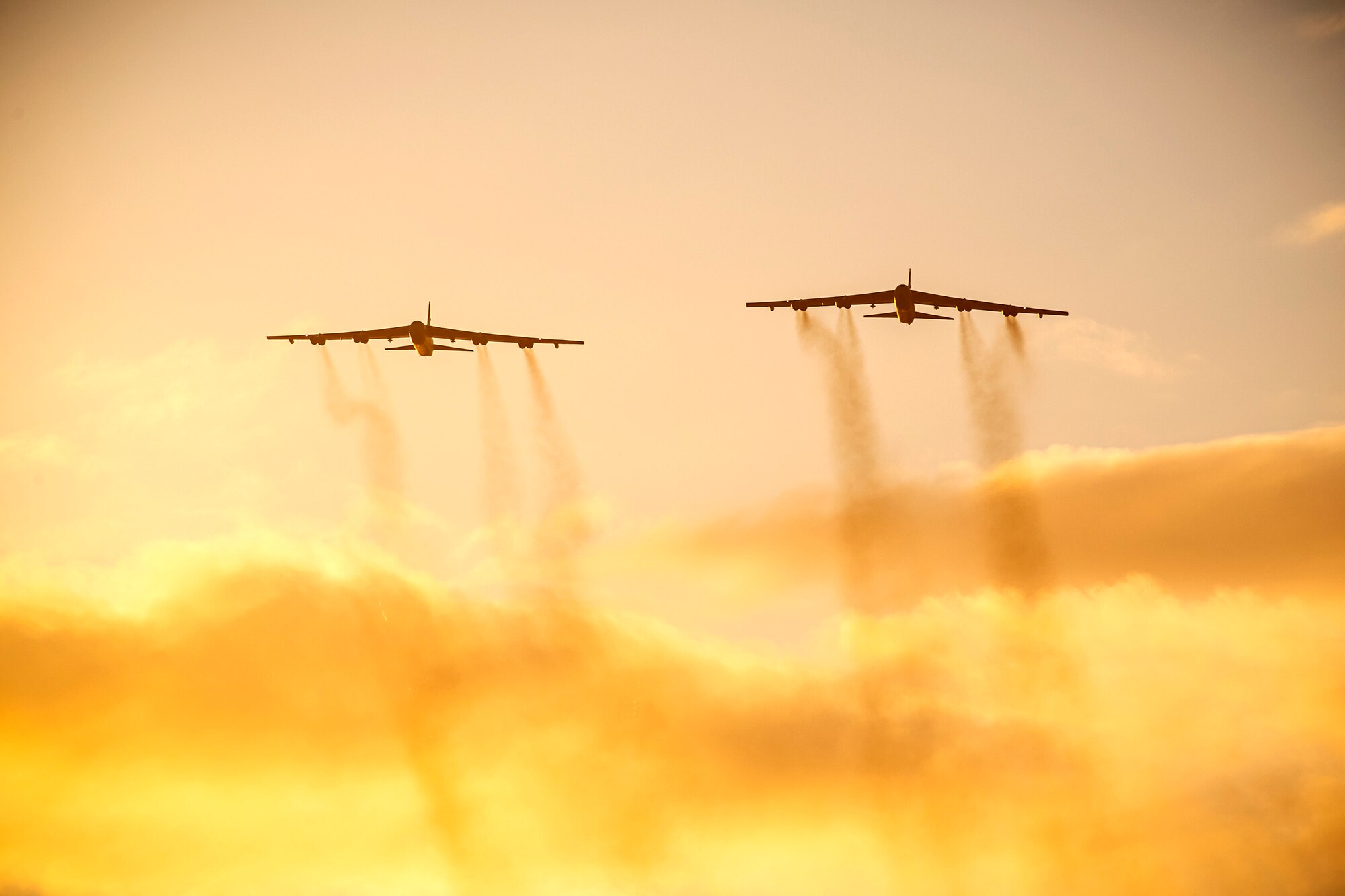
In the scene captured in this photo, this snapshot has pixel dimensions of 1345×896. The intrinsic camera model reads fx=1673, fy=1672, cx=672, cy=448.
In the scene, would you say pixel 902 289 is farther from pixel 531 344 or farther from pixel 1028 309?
pixel 531 344

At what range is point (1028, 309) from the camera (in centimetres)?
16850

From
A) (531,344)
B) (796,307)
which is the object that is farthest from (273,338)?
(796,307)

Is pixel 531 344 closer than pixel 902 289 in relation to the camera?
No

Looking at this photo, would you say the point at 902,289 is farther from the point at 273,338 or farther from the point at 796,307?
the point at 273,338

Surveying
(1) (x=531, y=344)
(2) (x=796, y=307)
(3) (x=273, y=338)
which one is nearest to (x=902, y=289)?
(2) (x=796, y=307)

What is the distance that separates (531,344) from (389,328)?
1636cm

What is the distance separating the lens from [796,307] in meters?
167

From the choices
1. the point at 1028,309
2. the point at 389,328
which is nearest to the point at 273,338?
the point at 389,328

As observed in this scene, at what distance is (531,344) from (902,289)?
4019 centimetres

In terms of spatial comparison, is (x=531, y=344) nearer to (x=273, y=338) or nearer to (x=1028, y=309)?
(x=273, y=338)

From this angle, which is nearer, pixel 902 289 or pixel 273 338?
pixel 902 289

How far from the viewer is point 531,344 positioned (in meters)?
175

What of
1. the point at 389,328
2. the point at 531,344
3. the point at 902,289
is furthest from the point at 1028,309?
the point at 389,328

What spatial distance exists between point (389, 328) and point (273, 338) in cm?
1658
